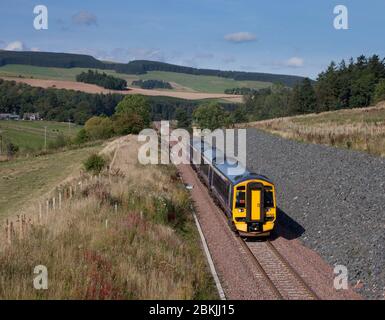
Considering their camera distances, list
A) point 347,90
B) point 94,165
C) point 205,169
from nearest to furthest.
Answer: point 205,169 < point 94,165 < point 347,90

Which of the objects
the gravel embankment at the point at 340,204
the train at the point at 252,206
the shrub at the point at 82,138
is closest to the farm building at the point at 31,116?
the shrub at the point at 82,138

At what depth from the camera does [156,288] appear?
9.78 m

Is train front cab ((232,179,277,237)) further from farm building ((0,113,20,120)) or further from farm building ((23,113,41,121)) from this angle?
farm building ((23,113,41,121))

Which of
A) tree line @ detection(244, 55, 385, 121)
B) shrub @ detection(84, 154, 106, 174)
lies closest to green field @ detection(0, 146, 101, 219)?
shrub @ detection(84, 154, 106, 174)

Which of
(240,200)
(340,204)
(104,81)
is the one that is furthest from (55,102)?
(340,204)

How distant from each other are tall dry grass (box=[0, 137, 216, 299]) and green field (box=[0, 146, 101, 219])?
10.3 metres

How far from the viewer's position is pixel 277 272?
535 inches

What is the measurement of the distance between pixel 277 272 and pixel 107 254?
5.49 m

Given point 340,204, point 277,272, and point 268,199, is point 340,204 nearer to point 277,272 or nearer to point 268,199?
point 268,199

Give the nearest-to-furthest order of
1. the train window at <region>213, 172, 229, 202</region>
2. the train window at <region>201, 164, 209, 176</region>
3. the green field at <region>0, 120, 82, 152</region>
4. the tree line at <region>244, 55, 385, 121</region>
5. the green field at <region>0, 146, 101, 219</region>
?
1. the train window at <region>213, 172, 229, 202</region>
2. the train window at <region>201, 164, 209, 176</region>
3. the green field at <region>0, 146, 101, 219</region>
4. the green field at <region>0, 120, 82, 152</region>
5. the tree line at <region>244, 55, 385, 121</region>

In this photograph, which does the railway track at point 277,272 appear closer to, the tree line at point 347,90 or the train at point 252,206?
the train at point 252,206

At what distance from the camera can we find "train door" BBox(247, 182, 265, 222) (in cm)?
1670

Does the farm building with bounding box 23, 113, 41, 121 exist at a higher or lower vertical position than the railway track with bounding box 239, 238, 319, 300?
higher

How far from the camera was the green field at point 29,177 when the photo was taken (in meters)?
29.4
